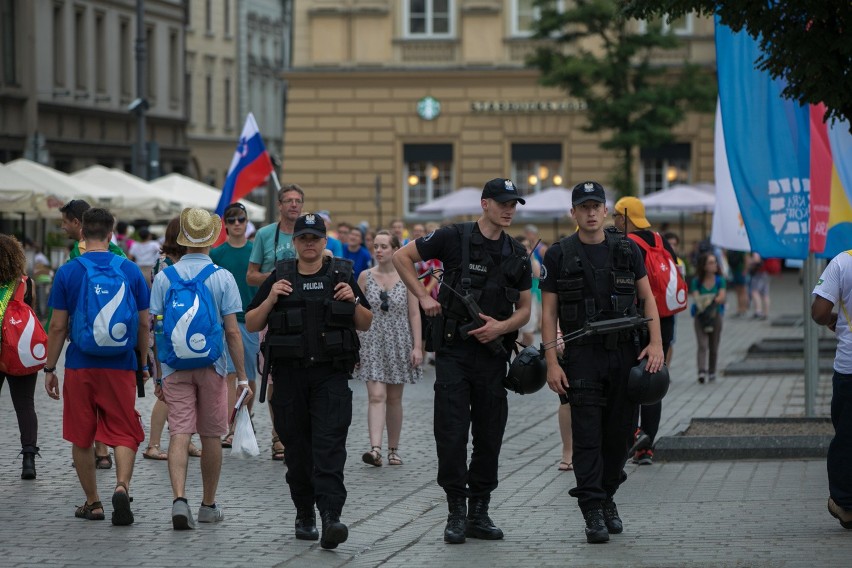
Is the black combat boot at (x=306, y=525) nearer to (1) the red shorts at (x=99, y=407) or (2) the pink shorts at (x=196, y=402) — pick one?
(2) the pink shorts at (x=196, y=402)

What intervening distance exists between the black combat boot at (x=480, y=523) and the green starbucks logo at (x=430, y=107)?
1472 inches

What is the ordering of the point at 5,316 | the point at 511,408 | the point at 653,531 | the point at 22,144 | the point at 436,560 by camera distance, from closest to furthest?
the point at 436,560 → the point at 653,531 → the point at 5,316 → the point at 511,408 → the point at 22,144

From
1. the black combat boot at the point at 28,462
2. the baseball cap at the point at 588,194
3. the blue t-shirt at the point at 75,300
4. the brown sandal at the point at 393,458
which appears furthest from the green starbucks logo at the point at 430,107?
the baseball cap at the point at 588,194

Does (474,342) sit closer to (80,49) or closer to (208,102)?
(80,49)

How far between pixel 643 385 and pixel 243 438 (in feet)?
7.19

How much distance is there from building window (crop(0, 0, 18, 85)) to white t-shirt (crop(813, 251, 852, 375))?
37.3m

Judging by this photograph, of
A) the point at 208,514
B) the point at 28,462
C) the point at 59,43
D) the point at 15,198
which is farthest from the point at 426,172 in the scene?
the point at 208,514

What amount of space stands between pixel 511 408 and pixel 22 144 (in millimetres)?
30182

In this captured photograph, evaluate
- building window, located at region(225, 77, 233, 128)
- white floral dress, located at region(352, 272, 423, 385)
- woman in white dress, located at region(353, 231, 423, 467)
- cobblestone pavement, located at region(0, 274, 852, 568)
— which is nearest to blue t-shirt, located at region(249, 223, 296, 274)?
woman in white dress, located at region(353, 231, 423, 467)

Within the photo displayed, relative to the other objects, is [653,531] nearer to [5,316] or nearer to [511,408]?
[5,316]

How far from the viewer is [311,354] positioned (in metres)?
8.66

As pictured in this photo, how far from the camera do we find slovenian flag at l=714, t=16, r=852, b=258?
13.2 meters

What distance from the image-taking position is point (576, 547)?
8.55 meters

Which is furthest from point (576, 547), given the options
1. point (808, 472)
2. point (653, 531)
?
point (808, 472)
